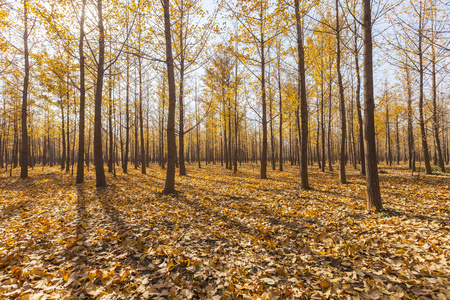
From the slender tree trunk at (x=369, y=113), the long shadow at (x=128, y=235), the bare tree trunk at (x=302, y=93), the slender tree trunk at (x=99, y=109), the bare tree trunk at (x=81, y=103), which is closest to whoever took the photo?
the long shadow at (x=128, y=235)

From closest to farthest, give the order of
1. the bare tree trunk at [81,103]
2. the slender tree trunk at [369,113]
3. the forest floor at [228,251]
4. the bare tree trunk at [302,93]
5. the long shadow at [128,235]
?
1. the forest floor at [228,251]
2. the long shadow at [128,235]
3. the slender tree trunk at [369,113]
4. the bare tree trunk at [302,93]
5. the bare tree trunk at [81,103]

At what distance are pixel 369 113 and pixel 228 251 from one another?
17.8 feet

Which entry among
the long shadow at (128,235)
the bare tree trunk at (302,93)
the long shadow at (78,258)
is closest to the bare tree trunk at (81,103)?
the long shadow at (128,235)

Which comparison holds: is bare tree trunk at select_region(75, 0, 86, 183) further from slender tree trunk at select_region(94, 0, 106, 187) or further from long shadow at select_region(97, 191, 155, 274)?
long shadow at select_region(97, 191, 155, 274)

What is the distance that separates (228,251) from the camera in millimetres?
3578

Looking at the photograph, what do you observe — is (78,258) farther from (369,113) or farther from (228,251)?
(369,113)

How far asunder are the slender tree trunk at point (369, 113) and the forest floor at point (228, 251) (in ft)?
1.81

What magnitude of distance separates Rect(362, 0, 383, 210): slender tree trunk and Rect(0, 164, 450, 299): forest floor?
55cm

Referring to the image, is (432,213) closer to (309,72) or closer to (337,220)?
(337,220)

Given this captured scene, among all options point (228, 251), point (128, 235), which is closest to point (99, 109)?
point (128, 235)

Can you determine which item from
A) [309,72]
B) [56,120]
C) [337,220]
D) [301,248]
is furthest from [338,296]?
[56,120]

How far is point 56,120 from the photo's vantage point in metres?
21.5

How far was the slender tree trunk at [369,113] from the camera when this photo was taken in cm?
526

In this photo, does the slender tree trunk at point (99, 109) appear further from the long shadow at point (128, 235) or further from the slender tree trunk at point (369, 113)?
the slender tree trunk at point (369, 113)
